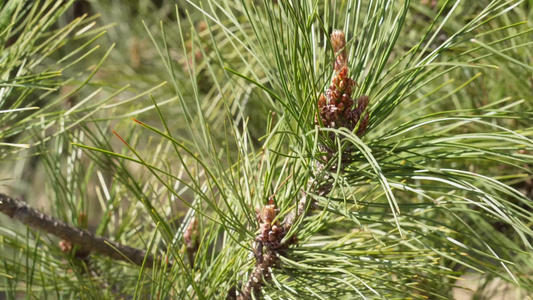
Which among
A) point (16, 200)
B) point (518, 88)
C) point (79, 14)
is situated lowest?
point (518, 88)

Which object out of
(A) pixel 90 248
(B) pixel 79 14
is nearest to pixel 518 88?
(A) pixel 90 248

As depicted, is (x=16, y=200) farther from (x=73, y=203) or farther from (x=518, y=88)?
(x=518, y=88)

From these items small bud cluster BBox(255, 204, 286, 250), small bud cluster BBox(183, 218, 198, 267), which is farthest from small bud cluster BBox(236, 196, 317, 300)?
small bud cluster BBox(183, 218, 198, 267)

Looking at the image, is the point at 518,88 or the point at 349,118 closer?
the point at 349,118

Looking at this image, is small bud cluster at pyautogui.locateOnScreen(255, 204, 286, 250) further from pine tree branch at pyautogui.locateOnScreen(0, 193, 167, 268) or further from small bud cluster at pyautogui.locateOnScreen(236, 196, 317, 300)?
pine tree branch at pyautogui.locateOnScreen(0, 193, 167, 268)

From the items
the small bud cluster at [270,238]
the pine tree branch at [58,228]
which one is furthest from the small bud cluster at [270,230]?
the pine tree branch at [58,228]

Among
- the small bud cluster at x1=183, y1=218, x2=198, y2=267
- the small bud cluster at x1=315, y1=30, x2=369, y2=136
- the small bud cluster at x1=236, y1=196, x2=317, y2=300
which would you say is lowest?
the small bud cluster at x1=183, y1=218, x2=198, y2=267

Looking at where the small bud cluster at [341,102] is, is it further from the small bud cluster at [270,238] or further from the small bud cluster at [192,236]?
the small bud cluster at [192,236]
